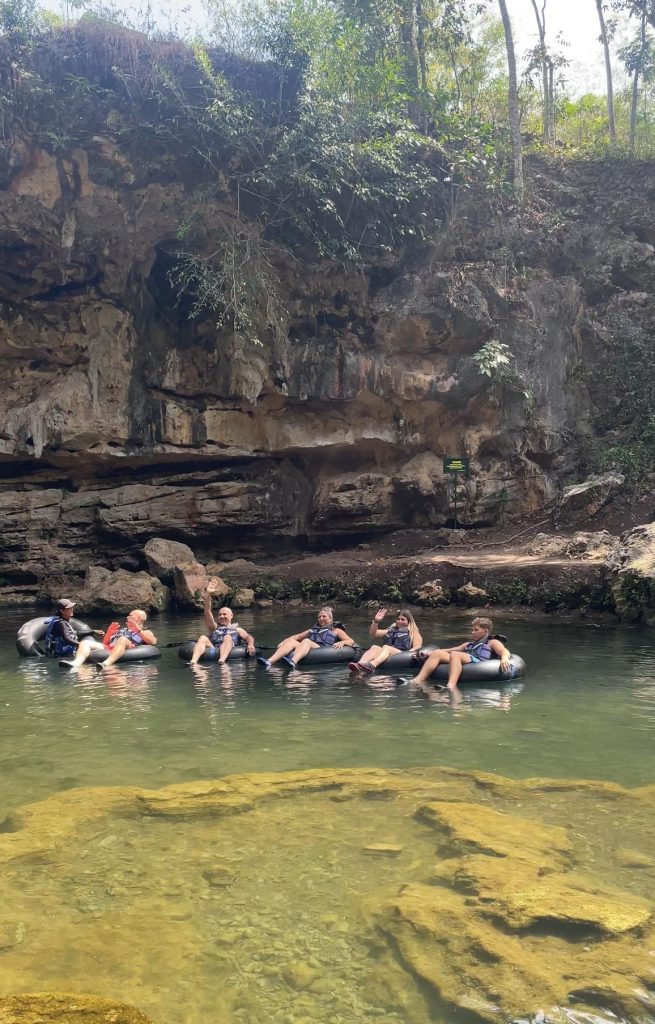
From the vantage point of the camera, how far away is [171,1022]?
2398 millimetres

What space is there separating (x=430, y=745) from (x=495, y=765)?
73 centimetres

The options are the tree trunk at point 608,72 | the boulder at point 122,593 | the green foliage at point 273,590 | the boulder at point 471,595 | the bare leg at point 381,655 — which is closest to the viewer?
the bare leg at point 381,655

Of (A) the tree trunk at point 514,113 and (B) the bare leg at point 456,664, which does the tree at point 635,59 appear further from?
(B) the bare leg at point 456,664

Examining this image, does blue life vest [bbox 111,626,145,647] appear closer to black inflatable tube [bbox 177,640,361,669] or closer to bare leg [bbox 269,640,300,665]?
black inflatable tube [bbox 177,640,361,669]

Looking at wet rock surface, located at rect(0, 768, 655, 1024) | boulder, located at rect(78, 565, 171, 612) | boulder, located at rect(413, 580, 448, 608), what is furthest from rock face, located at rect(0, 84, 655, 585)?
wet rock surface, located at rect(0, 768, 655, 1024)

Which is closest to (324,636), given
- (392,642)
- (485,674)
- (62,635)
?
(392,642)

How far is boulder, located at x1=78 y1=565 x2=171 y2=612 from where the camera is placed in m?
16.3

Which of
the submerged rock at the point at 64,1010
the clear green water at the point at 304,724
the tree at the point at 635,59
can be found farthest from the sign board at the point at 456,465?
the submerged rock at the point at 64,1010

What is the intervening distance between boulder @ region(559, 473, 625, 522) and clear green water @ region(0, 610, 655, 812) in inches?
296

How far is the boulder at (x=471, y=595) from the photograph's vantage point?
1528cm

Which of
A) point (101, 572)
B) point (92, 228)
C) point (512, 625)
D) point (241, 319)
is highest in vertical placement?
point (92, 228)

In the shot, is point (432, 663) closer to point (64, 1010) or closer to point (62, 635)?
point (62, 635)

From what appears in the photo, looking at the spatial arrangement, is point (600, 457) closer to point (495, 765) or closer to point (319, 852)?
point (495, 765)

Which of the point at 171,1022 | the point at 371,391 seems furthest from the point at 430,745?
the point at 371,391
